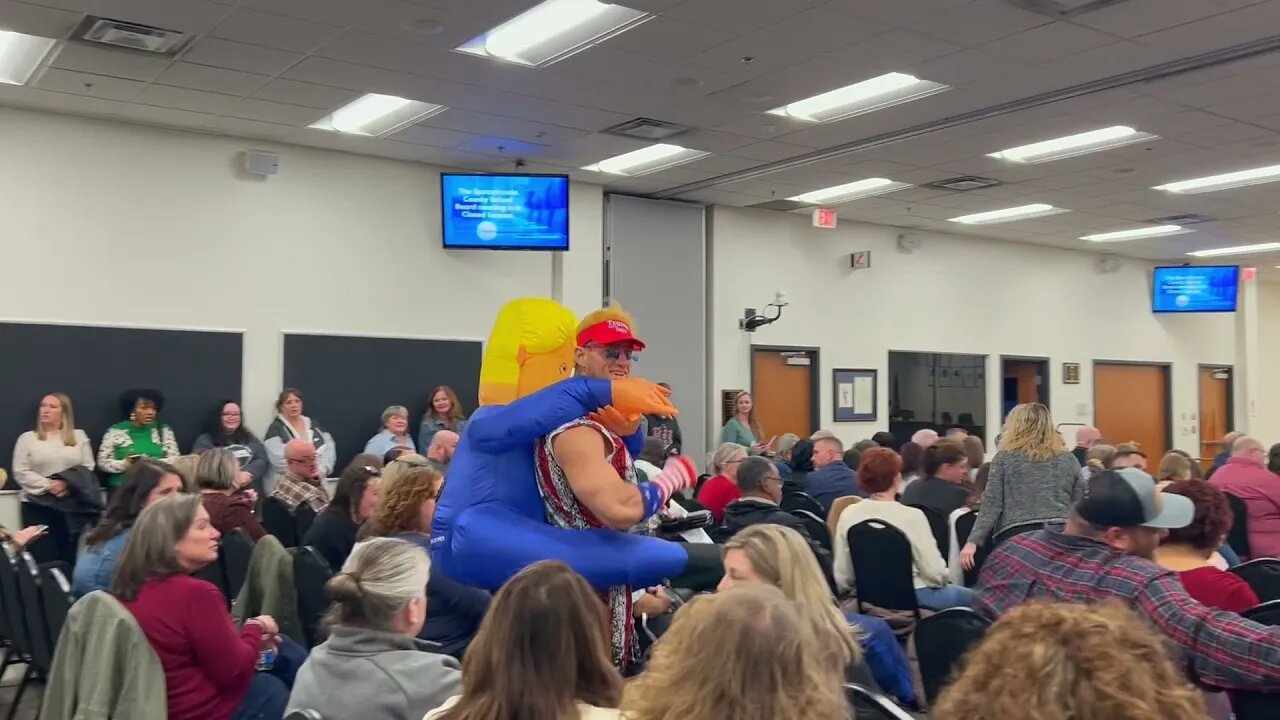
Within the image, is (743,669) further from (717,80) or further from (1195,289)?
(1195,289)

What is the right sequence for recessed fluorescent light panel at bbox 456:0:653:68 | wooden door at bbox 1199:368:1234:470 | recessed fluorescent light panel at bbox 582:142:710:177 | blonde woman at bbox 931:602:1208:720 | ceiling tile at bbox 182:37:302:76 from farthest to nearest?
wooden door at bbox 1199:368:1234:470 < recessed fluorescent light panel at bbox 582:142:710:177 < ceiling tile at bbox 182:37:302:76 < recessed fluorescent light panel at bbox 456:0:653:68 < blonde woman at bbox 931:602:1208:720

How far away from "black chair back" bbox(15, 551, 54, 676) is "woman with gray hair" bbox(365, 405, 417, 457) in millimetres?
4362

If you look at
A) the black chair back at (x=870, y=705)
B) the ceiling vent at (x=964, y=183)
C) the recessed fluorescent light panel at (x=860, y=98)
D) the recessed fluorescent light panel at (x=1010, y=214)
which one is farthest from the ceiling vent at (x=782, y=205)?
the black chair back at (x=870, y=705)

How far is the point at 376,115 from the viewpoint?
7762 mm

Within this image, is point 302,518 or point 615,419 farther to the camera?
point 302,518

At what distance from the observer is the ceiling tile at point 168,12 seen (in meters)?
5.39

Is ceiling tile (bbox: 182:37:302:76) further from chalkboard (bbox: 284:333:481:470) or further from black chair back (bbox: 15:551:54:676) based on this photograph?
black chair back (bbox: 15:551:54:676)

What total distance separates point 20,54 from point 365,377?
132 inches

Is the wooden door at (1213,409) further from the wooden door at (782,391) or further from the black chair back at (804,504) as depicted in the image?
the black chair back at (804,504)

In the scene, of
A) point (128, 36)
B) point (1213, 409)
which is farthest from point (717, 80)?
point (1213, 409)

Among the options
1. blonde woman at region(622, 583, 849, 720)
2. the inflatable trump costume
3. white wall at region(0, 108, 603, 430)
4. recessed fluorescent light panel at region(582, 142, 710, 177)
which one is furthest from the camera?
recessed fluorescent light panel at region(582, 142, 710, 177)

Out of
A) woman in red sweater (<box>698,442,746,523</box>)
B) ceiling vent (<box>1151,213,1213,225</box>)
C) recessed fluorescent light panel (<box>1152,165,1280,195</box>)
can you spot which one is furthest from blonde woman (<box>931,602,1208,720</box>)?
ceiling vent (<box>1151,213,1213,225</box>)

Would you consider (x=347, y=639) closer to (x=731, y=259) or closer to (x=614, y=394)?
(x=614, y=394)

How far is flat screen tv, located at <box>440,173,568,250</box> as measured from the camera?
8734 mm
